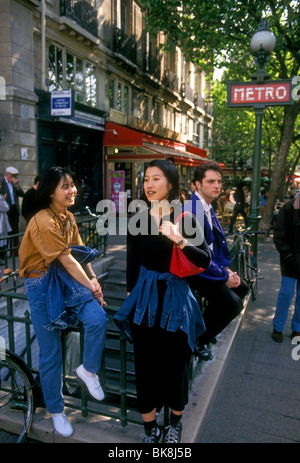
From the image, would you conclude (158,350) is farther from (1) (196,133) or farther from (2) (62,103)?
(1) (196,133)

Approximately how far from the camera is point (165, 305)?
2336 mm

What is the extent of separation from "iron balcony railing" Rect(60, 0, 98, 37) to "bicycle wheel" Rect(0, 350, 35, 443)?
12401 mm

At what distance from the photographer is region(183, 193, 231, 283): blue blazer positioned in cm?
287

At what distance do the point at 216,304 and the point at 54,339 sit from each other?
4.11 feet

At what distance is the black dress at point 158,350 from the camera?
2385 millimetres

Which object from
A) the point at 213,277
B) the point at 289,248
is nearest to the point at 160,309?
the point at 213,277

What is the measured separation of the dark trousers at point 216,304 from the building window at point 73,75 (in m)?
10.8

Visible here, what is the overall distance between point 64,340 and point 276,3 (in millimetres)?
13113

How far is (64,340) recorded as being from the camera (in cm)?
287

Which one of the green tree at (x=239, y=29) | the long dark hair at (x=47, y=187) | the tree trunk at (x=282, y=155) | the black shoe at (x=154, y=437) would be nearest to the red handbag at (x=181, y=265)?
the long dark hair at (x=47, y=187)

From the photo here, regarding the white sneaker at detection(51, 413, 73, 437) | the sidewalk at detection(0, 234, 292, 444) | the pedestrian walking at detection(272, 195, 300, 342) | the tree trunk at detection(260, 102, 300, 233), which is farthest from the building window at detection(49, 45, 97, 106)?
the white sneaker at detection(51, 413, 73, 437)

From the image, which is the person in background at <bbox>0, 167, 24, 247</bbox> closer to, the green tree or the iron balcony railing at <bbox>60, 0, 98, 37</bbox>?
the iron balcony railing at <bbox>60, 0, 98, 37</bbox>
